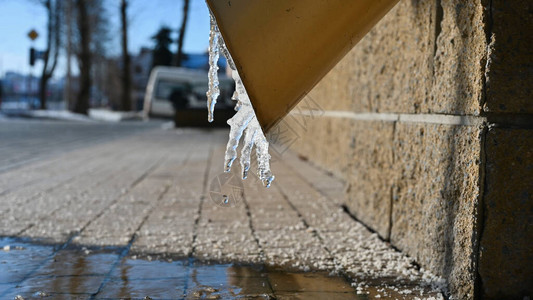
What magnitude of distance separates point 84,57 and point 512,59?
29999mm

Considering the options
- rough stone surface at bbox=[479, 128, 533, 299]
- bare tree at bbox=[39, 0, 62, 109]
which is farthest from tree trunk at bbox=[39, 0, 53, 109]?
rough stone surface at bbox=[479, 128, 533, 299]

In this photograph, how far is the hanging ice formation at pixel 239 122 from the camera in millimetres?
2258

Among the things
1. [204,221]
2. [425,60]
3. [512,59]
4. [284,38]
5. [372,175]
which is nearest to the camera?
[284,38]

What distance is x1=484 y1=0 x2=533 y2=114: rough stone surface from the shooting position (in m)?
2.13

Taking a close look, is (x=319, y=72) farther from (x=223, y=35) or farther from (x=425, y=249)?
(x=425, y=249)

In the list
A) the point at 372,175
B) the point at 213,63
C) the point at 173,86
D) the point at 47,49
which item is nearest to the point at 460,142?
the point at 213,63

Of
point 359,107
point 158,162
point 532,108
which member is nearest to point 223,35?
point 532,108

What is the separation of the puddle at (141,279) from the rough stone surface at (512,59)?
0.90 meters

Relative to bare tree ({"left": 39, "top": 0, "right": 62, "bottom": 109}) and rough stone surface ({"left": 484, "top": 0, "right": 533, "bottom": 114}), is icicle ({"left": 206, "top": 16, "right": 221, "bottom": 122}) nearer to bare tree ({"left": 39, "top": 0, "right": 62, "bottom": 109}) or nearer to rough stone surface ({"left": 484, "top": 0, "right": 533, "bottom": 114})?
rough stone surface ({"left": 484, "top": 0, "right": 533, "bottom": 114})

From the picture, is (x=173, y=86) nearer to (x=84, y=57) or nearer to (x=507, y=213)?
(x=84, y=57)

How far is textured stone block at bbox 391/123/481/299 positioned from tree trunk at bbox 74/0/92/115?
27475 mm

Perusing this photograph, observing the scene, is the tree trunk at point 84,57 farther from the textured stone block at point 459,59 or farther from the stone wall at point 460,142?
the textured stone block at point 459,59

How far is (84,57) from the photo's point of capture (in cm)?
3025

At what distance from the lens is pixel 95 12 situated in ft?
120
